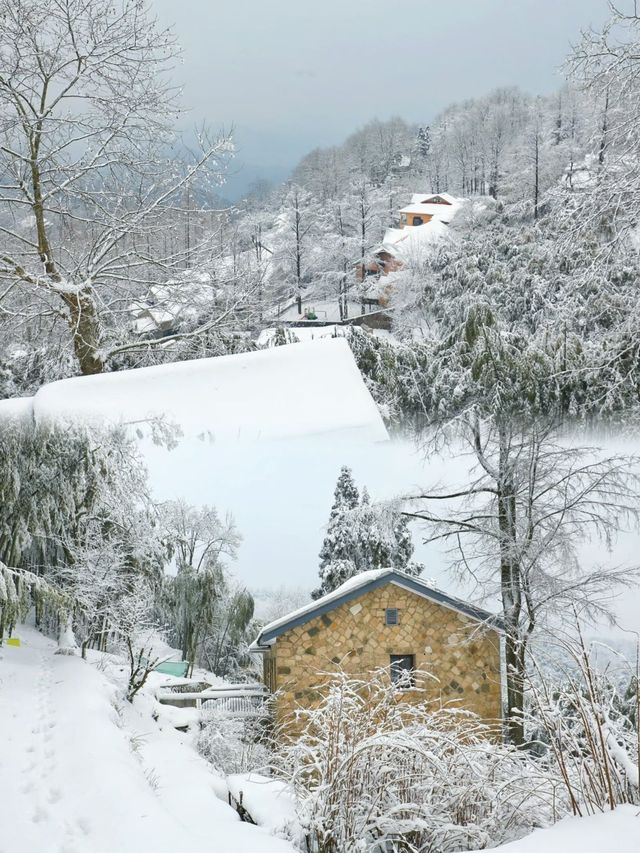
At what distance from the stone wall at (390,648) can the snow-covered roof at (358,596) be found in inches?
1.4

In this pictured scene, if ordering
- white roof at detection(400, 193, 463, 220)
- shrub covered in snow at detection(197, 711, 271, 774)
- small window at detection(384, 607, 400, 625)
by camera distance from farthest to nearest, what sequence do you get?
white roof at detection(400, 193, 463, 220)
small window at detection(384, 607, 400, 625)
shrub covered in snow at detection(197, 711, 271, 774)

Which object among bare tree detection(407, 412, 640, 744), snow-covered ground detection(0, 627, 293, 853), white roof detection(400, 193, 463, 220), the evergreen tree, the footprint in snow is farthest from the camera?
white roof detection(400, 193, 463, 220)

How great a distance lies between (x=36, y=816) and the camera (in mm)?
2072

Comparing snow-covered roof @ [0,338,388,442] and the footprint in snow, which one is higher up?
snow-covered roof @ [0,338,388,442]

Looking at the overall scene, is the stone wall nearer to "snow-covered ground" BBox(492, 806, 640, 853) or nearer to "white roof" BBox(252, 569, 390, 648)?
"white roof" BBox(252, 569, 390, 648)

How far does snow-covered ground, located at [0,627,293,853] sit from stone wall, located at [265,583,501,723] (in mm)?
594

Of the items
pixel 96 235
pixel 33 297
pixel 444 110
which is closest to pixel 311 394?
pixel 33 297

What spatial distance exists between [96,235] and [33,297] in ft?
1.17

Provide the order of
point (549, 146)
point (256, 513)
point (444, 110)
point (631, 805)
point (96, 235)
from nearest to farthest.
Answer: point (631, 805)
point (256, 513)
point (96, 235)
point (549, 146)
point (444, 110)

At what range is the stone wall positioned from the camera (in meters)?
3.17

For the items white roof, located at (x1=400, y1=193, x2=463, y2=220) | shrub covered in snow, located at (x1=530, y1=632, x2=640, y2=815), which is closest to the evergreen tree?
shrub covered in snow, located at (x1=530, y1=632, x2=640, y2=815)

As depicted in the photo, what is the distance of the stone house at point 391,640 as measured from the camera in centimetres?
320

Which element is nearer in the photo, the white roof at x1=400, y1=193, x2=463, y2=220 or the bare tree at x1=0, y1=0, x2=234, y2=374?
the bare tree at x1=0, y1=0, x2=234, y2=374

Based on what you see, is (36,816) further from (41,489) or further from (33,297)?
(33,297)
